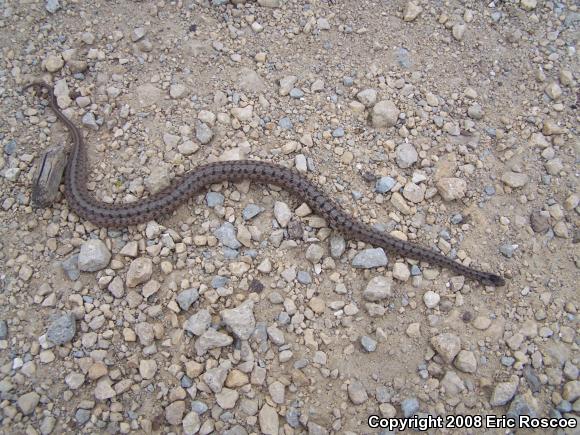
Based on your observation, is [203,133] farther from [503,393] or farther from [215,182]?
[503,393]

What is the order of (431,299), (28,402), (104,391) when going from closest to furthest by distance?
(28,402) → (104,391) → (431,299)

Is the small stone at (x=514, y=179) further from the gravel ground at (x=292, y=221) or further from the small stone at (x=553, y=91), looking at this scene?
the small stone at (x=553, y=91)

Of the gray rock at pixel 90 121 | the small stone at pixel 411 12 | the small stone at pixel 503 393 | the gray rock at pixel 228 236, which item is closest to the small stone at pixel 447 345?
the small stone at pixel 503 393

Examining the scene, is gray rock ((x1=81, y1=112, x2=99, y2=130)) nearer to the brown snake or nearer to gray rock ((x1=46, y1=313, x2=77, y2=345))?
the brown snake

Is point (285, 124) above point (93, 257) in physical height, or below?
above

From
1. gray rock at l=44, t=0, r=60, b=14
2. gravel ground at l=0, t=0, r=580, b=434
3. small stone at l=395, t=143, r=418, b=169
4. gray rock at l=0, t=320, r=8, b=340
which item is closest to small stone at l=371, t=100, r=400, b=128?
gravel ground at l=0, t=0, r=580, b=434

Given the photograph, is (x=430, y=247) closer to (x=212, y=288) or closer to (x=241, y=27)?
(x=212, y=288)

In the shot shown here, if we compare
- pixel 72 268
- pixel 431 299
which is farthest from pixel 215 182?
pixel 431 299
